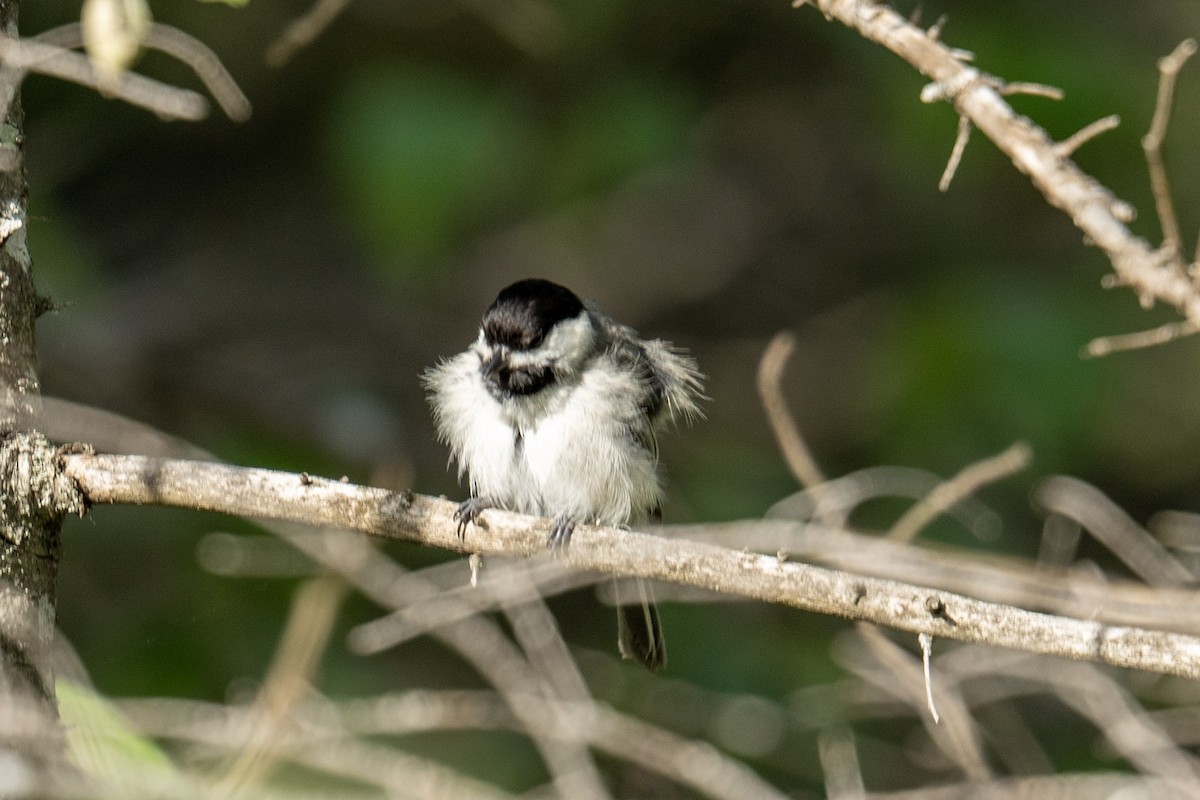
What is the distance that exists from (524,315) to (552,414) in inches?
11.1

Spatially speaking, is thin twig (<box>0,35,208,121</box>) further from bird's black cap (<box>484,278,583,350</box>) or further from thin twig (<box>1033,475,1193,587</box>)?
thin twig (<box>1033,475,1193,587</box>)

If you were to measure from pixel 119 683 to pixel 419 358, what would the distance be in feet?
8.38

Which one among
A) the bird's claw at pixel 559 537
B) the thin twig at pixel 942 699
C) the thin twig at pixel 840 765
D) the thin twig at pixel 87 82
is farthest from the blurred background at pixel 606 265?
the thin twig at pixel 87 82

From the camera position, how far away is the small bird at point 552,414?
3.74 m

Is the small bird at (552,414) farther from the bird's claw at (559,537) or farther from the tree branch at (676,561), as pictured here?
the tree branch at (676,561)

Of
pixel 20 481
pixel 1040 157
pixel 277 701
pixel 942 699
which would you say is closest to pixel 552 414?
pixel 277 701

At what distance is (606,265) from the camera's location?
6.67m

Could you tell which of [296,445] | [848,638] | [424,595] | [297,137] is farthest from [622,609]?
[297,137]

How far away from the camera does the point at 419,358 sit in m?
6.43

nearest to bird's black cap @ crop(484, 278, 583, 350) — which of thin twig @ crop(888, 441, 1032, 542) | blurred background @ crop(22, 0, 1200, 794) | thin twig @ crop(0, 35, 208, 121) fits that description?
blurred background @ crop(22, 0, 1200, 794)

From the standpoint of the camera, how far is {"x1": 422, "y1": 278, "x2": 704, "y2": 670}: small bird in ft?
12.3

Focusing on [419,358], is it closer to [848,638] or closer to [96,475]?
[848,638]

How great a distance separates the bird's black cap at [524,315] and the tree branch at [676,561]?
4.81 feet

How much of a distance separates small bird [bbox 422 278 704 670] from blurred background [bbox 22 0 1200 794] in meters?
0.29
